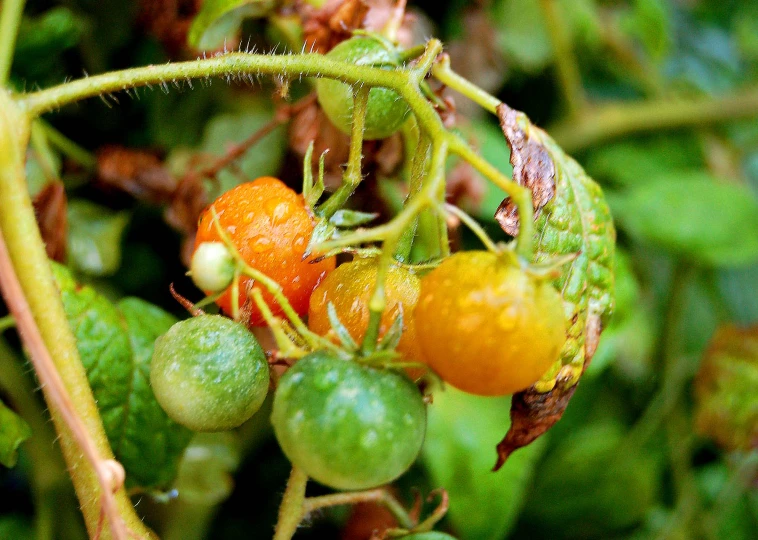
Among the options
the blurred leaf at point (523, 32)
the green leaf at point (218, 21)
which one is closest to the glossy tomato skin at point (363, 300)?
the green leaf at point (218, 21)

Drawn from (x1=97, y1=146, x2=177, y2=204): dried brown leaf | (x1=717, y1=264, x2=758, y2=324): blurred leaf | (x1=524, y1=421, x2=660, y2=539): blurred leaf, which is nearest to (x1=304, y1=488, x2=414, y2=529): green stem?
(x1=97, y1=146, x2=177, y2=204): dried brown leaf

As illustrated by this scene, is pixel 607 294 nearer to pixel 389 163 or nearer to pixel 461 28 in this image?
pixel 389 163

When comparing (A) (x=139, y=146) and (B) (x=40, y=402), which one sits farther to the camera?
(A) (x=139, y=146)

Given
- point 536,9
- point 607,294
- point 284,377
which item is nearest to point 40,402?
point 284,377

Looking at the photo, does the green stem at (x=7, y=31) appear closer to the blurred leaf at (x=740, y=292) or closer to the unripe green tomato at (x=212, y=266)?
the unripe green tomato at (x=212, y=266)

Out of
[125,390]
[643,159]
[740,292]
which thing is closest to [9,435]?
[125,390]

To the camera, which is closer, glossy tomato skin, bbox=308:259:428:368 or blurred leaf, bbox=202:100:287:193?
glossy tomato skin, bbox=308:259:428:368

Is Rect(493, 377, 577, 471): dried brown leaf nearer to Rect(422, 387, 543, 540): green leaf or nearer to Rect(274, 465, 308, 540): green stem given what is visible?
Rect(274, 465, 308, 540): green stem
